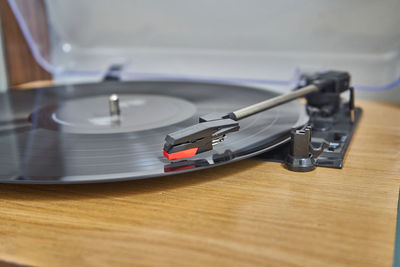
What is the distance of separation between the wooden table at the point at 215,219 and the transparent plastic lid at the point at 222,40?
546mm

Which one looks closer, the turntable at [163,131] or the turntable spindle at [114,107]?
the turntable at [163,131]

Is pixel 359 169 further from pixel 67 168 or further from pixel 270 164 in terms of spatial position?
pixel 67 168

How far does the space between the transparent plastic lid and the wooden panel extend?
0.6 inches

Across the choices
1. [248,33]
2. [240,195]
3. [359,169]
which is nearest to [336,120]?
[359,169]

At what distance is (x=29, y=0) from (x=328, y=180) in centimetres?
115

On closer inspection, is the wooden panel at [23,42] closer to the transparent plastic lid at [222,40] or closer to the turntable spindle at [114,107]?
the transparent plastic lid at [222,40]

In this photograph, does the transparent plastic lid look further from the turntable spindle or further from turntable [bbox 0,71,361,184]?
the turntable spindle

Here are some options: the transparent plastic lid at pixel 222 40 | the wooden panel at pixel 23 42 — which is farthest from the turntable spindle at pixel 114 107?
the wooden panel at pixel 23 42

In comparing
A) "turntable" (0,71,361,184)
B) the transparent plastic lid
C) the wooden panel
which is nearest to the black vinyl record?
"turntable" (0,71,361,184)

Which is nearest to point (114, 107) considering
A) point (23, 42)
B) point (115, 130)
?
point (115, 130)

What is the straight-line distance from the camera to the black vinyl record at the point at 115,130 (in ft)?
1.64

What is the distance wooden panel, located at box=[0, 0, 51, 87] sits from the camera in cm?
125

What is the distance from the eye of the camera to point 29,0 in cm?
131

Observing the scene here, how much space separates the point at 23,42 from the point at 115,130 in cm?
82
